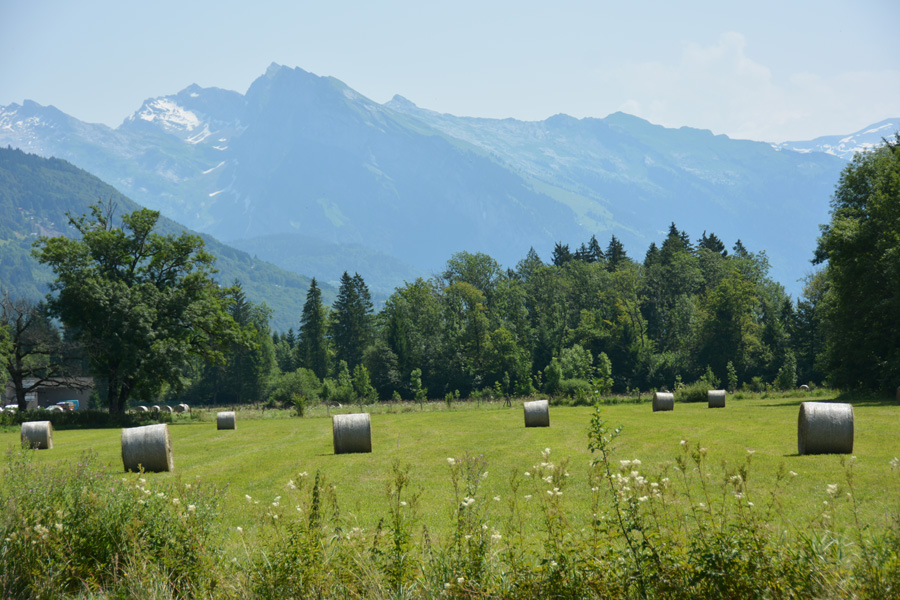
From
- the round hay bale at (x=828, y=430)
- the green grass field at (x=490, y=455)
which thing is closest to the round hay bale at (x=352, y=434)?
the green grass field at (x=490, y=455)

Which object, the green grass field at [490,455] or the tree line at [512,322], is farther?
the tree line at [512,322]

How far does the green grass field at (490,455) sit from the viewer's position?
42.3ft

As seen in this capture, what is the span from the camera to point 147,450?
1972 centimetres

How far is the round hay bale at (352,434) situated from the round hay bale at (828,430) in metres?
12.4

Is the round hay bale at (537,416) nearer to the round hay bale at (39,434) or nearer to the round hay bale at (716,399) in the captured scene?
the round hay bale at (716,399)

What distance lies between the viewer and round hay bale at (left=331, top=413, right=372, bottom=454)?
894 inches

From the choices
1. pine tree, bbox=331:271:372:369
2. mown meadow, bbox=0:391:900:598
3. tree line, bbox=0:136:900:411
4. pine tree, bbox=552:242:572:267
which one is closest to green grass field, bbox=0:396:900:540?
mown meadow, bbox=0:391:900:598

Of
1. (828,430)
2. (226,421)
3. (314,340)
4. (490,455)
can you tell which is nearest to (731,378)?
(226,421)

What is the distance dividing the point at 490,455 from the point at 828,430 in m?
8.88

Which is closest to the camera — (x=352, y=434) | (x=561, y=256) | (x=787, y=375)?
(x=352, y=434)

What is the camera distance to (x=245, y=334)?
167ft

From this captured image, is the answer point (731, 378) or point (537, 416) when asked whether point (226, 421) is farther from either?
point (731, 378)

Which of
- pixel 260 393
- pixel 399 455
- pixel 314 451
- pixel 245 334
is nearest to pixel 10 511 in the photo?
pixel 399 455

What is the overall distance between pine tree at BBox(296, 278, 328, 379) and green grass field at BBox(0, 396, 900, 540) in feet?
233
